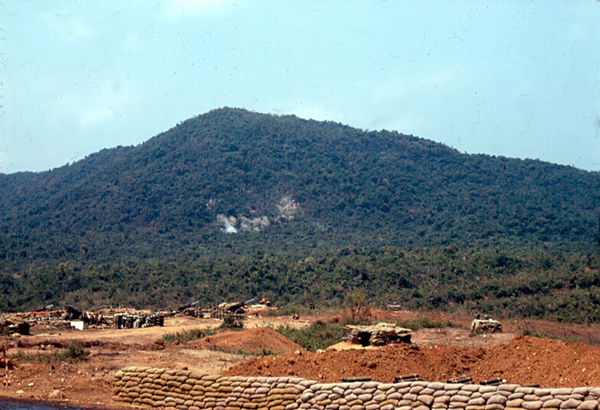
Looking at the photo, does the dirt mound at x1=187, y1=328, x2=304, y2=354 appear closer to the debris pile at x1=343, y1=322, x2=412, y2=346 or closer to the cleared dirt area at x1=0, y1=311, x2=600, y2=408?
the cleared dirt area at x1=0, y1=311, x2=600, y2=408

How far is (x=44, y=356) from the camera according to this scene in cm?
1805

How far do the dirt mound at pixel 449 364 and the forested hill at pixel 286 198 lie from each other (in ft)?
175

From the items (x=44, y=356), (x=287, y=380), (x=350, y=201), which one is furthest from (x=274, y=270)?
(x=350, y=201)

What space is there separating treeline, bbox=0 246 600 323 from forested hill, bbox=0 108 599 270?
54.7 ft

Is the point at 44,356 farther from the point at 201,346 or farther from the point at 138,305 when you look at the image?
the point at 138,305

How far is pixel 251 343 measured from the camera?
2175 cm

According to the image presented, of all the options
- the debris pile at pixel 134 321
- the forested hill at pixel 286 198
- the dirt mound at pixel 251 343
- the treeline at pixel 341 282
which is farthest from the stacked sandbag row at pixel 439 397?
the forested hill at pixel 286 198

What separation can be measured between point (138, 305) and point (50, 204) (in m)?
64.3

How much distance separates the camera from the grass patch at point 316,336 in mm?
22453

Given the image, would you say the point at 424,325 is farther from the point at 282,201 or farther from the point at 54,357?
the point at 282,201

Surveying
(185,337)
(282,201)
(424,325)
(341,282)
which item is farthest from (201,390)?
(282,201)

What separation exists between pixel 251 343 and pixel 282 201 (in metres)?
78.2

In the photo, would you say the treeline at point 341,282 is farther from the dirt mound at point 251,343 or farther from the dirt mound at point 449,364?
the dirt mound at point 449,364

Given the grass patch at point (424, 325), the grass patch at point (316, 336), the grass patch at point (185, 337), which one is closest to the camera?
the grass patch at point (316, 336)
